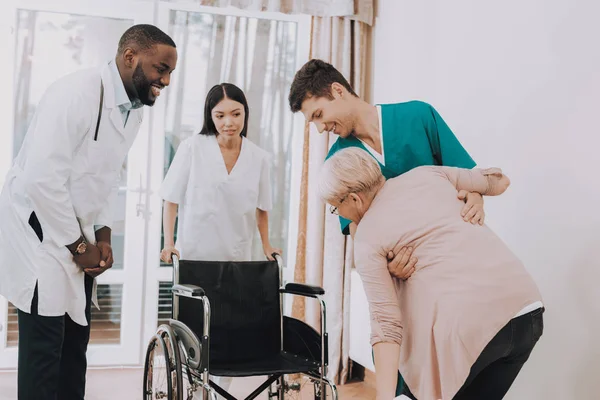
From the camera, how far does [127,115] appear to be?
2.17m

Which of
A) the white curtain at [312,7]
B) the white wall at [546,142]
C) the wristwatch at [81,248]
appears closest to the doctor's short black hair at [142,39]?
the wristwatch at [81,248]

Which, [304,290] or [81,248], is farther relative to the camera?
[304,290]

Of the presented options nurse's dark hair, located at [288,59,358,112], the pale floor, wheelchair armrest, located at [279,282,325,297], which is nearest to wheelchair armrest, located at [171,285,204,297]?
wheelchair armrest, located at [279,282,325,297]

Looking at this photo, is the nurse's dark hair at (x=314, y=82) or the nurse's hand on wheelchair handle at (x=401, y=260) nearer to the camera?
the nurse's hand on wheelchair handle at (x=401, y=260)

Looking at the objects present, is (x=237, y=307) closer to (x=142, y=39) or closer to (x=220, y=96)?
(x=220, y=96)

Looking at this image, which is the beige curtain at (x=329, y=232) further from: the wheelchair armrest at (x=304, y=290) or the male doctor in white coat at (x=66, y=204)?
the male doctor in white coat at (x=66, y=204)

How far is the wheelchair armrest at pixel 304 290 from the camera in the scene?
2562 millimetres

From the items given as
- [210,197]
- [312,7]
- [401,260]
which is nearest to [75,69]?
[312,7]

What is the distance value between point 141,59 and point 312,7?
6.32 feet

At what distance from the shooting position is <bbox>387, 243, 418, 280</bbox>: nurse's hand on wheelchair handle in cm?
154

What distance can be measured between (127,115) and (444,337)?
4.10ft

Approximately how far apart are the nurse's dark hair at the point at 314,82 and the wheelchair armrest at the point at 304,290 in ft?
2.58

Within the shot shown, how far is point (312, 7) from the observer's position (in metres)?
3.79

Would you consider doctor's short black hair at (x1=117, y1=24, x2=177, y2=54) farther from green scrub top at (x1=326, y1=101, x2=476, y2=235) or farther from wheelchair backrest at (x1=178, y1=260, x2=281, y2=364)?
wheelchair backrest at (x1=178, y1=260, x2=281, y2=364)
